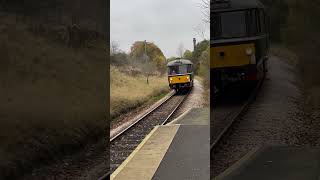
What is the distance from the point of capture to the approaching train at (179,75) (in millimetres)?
29731

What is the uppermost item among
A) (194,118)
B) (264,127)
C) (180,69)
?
(180,69)

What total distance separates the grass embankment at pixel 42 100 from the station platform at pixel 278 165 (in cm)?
492

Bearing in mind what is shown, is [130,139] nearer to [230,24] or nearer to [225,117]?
[225,117]

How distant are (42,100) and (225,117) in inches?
241

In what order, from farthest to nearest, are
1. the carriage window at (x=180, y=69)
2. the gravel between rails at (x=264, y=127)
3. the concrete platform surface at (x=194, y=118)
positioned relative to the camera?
the carriage window at (x=180, y=69), the concrete platform surface at (x=194, y=118), the gravel between rails at (x=264, y=127)

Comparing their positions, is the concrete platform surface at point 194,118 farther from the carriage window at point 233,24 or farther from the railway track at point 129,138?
the carriage window at point 233,24

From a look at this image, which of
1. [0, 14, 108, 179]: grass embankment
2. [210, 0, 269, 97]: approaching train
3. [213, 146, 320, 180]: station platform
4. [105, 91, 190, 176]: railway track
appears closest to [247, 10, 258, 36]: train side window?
[210, 0, 269, 97]: approaching train

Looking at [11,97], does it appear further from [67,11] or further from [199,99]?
[199,99]

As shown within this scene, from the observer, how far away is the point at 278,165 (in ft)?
23.6

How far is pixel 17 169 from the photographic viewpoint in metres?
8.56

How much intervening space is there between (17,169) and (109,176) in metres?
2.12

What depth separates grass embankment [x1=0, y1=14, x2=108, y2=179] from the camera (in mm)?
9484

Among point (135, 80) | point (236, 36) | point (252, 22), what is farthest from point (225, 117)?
point (135, 80)

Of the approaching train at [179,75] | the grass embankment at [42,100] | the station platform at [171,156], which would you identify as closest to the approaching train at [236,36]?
the station platform at [171,156]
